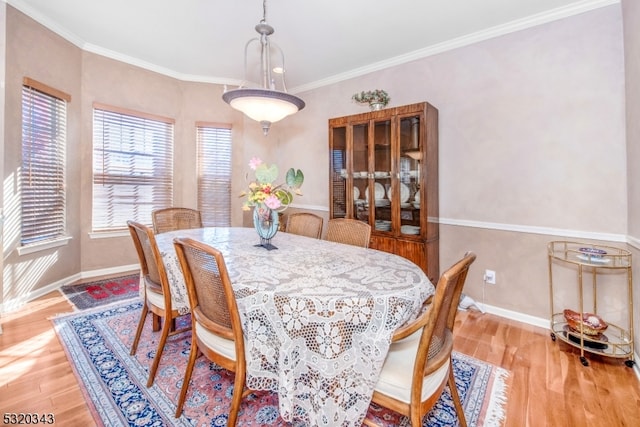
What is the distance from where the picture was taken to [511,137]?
2.68 m

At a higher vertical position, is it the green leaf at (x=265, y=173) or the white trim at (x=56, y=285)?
the green leaf at (x=265, y=173)

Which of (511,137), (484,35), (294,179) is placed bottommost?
(294,179)

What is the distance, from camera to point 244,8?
254 centimetres

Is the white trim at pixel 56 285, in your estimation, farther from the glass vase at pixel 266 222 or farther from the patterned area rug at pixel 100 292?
the glass vase at pixel 266 222

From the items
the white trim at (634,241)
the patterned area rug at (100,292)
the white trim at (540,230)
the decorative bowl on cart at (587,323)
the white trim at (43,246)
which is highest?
the white trim at (540,230)

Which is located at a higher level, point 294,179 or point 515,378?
point 294,179

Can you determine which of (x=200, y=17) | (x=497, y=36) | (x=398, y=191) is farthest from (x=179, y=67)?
(x=497, y=36)

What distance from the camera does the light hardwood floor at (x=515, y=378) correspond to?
1.53m

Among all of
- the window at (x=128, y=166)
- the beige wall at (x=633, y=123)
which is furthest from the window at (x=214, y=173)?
the beige wall at (x=633, y=123)

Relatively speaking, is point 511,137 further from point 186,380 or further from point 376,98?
point 186,380

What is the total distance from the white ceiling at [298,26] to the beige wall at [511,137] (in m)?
0.12

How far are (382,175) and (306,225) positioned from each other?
1.01 m

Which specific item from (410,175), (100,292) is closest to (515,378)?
(410,175)

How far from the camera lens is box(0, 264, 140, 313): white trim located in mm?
2694
